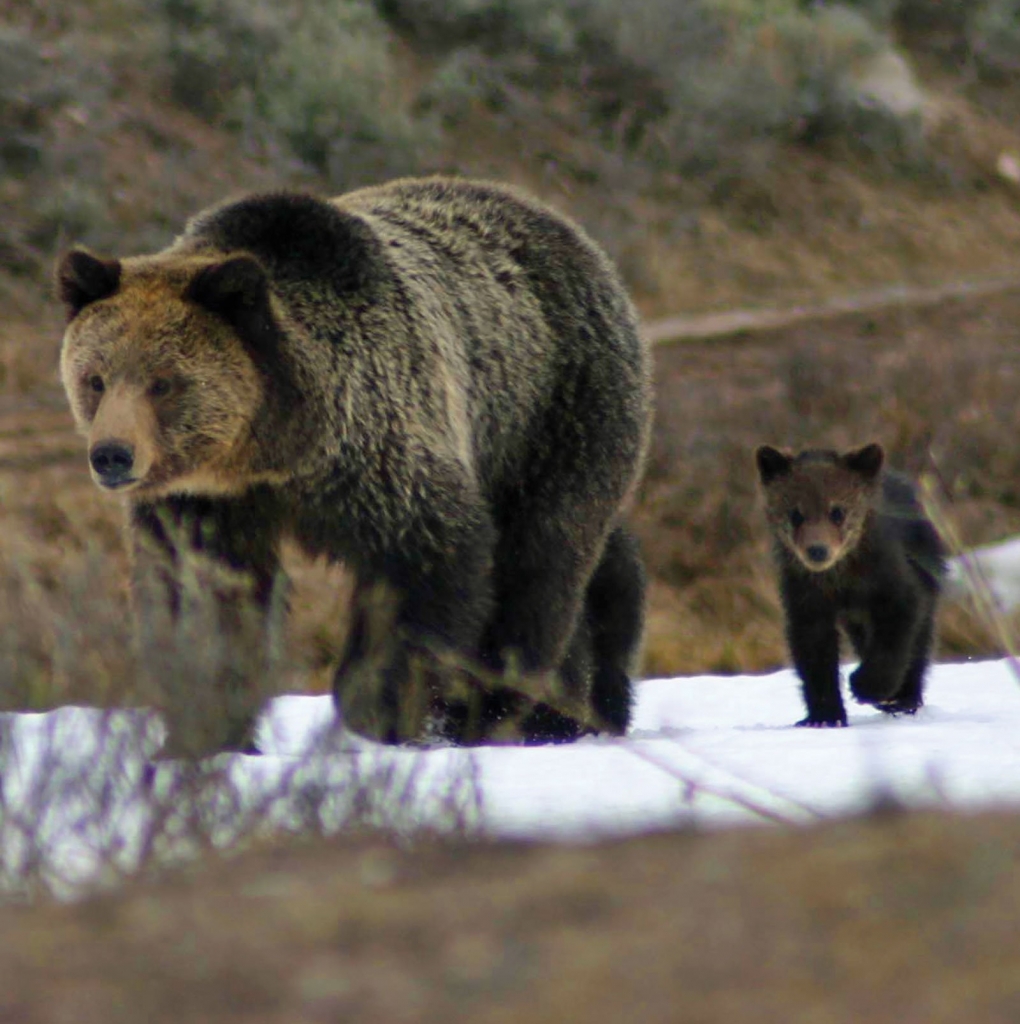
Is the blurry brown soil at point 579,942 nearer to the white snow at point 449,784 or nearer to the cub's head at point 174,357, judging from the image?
the white snow at point 449,784

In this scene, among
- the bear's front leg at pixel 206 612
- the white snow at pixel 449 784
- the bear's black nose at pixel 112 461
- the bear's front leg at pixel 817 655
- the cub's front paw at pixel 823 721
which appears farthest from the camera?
the bear's front leg at pixel 817 655

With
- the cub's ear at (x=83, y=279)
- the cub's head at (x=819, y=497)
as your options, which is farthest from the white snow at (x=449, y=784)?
the cub's ear at (x=83, y=279)

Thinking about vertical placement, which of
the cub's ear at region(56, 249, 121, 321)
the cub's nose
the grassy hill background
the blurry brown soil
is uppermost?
the blurry brown soil

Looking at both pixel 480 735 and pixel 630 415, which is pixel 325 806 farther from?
pixel 630 415

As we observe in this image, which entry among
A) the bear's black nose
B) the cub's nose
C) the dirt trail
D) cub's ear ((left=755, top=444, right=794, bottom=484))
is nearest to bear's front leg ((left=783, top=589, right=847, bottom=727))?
the cub's nose

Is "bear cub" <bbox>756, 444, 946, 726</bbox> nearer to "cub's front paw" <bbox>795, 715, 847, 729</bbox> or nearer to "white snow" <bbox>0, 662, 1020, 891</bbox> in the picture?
"cub's front paw" <bbox>795, 715, 847, 729</bbox>

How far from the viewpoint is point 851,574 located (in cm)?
766

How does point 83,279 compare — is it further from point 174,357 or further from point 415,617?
point 415,617

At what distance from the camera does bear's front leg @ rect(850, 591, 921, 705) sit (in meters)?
7.36

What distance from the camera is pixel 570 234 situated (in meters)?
7.41

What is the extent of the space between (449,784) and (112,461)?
2284 mm

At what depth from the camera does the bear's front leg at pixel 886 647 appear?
7.36 meters

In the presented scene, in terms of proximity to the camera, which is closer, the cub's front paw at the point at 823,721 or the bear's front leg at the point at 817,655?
the cub's front paw at the point at 823,721

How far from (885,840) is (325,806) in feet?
5.54
